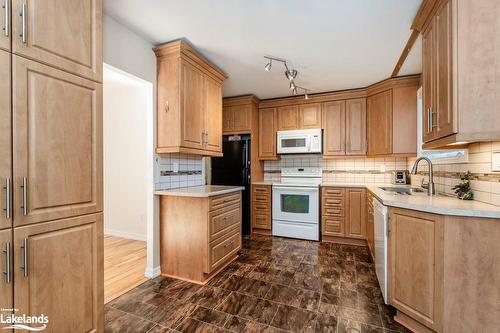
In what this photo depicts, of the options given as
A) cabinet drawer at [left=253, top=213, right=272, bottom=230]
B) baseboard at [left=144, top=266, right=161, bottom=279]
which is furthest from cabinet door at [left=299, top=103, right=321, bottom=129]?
baseboard at [left=144, top=266, right=161, bottom=279]

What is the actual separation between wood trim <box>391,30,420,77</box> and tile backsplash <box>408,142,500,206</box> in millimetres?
1118

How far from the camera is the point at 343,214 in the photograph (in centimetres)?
355

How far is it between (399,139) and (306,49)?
1.96 meters

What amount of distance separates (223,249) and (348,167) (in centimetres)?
272

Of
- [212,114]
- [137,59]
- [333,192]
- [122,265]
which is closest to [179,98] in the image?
[137,59]

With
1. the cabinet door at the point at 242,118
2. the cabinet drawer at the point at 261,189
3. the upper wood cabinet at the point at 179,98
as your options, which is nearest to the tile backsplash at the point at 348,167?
the cabinet drawer at the point at 261,189

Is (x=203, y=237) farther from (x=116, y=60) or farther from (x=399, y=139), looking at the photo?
(x=399, y=139)

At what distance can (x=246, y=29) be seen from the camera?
6.91ft

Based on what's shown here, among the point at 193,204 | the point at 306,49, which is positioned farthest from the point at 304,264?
the point at 306,49

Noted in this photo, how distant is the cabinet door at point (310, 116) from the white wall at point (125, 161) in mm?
2641

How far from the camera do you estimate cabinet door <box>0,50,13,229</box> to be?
1006 mm

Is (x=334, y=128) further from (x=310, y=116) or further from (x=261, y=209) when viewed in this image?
(x=261, y=209)

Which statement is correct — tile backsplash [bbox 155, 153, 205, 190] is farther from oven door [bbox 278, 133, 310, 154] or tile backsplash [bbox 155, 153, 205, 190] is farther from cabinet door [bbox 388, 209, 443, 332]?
cabinet door [bbox 388, 209, 443, 332]

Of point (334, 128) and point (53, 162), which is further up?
point (334, 128)
